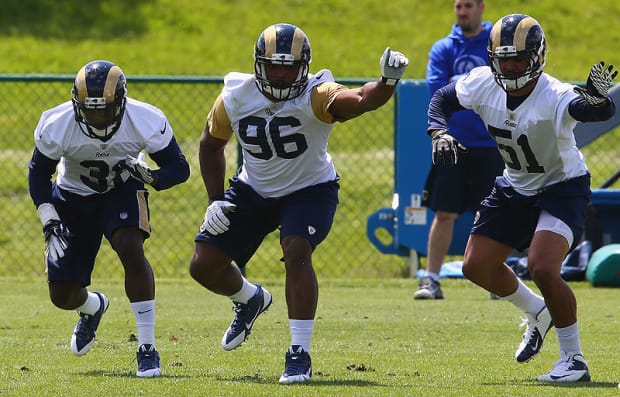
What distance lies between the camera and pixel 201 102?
65.8ft

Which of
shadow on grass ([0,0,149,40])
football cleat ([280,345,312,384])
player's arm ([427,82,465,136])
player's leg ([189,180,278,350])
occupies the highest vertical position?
player's arm ([427,82,465,136])

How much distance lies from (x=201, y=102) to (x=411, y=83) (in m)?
9.27

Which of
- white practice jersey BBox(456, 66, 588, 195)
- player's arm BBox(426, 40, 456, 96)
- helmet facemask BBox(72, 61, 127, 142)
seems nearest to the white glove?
helmet facemask BBox(72, 61, 127, 142)

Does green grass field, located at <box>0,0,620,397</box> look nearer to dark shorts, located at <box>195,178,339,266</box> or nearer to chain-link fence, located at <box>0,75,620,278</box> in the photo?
chain-link fence, located at <box>0,75,620,278</box>

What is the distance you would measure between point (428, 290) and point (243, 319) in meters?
2.94

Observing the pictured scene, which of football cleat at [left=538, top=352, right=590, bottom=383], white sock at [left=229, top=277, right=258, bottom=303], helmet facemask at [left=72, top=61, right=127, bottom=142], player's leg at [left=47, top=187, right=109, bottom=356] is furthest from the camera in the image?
white sock at [left=229, top=277, right=258, bottom=303]

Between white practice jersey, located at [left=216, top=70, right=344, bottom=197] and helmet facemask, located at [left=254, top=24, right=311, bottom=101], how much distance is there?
0.11 m

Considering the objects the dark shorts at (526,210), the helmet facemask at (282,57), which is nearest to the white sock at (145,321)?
the helmet facemask at (282,57)

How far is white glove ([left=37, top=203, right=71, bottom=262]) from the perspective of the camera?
249 inches

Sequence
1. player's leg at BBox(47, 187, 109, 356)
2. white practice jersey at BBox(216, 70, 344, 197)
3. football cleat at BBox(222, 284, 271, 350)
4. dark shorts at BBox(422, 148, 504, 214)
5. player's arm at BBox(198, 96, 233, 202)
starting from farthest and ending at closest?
dark shorts at BBox(422, 148, 504, 214) → football cleat at BBox(222, 284, 271, 350) → player's leg at BBox(47, 187, 109, 356) → player's arm at BBox(198, 96, 233, 202) → white practice jersey at BBox(216, 70, 344, 197)

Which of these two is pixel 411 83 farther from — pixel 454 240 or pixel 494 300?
pixel 494 300

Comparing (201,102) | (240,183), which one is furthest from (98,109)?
(201,102)

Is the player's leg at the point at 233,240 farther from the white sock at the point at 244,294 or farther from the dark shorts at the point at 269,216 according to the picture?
the white sock at the point at 244,294

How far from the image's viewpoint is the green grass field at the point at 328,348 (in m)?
5.70
